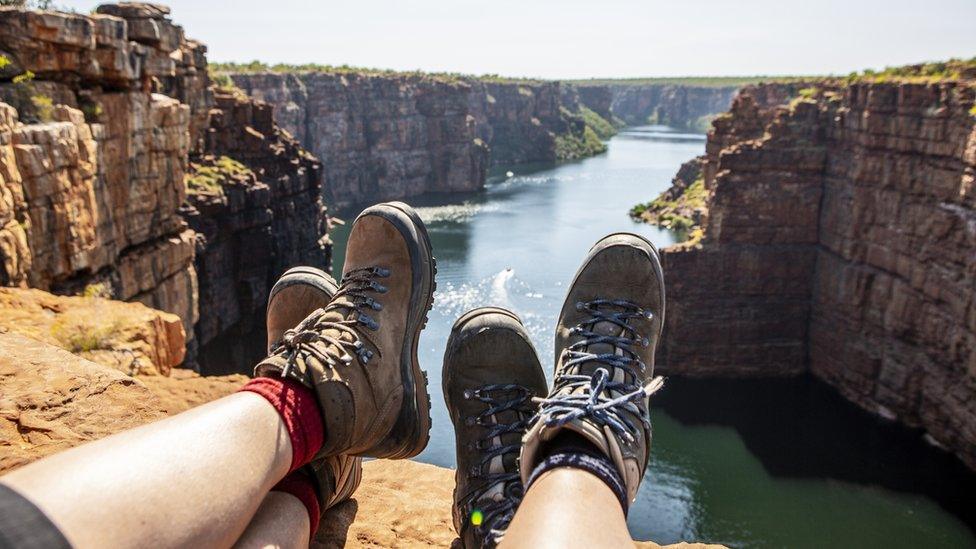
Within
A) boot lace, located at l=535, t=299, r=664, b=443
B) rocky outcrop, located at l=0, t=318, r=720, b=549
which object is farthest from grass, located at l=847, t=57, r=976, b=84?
rocky outcrop, located at l=0, t=318, r=720, b=549

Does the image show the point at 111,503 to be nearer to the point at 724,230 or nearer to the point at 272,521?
the point at 272,521

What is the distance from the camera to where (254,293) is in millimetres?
31453

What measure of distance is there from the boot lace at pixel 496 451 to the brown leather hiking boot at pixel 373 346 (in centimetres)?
38

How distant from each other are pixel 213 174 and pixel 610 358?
27220 mm

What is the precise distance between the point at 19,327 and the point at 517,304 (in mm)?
29965

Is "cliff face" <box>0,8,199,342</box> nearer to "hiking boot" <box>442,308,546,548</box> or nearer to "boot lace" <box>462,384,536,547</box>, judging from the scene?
"hiking boot" <box>442,308,546,548</box>

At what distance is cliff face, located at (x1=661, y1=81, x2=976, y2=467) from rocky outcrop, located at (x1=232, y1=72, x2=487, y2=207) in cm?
4571

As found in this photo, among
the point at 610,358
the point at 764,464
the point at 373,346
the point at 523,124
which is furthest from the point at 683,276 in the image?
the point at 523,124

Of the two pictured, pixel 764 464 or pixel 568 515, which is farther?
pixel 764 464

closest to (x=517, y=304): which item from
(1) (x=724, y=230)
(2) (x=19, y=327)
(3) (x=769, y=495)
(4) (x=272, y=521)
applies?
(1) (x=724, y=230)

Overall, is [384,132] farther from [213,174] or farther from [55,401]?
[55,401]

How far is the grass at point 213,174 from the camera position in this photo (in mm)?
26984

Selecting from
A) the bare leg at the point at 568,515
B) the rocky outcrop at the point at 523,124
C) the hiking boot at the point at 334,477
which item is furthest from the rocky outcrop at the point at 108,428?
the rocky outcrop at the point at 523,124

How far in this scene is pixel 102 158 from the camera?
12.7 m
